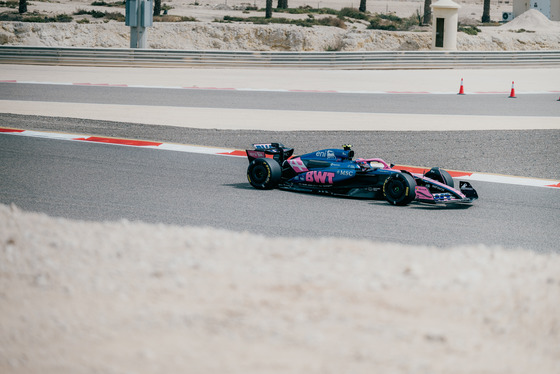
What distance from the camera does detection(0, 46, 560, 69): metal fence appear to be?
109 ft

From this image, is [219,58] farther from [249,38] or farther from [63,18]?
[63,18]

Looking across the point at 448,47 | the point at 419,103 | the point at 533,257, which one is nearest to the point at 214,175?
the point at 533,257

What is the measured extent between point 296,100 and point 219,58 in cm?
1008

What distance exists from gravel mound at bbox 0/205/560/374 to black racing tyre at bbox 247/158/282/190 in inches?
171

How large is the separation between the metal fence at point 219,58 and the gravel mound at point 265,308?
86.1ft

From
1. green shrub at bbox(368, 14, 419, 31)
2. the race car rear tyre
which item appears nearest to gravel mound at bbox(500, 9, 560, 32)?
green shrub at bbox(368, 14, 419, 31)

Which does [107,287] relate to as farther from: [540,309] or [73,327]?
[540,309]

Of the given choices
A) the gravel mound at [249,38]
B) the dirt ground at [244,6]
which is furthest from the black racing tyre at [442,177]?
the dirt ground at [244,6]

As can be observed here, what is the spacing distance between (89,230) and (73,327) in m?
2.85

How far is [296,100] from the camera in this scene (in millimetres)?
24141

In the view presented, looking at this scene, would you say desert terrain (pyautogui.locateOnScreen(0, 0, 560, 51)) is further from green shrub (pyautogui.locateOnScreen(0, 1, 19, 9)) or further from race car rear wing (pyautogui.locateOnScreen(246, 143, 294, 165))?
race car rear wing (pyautogui.locateOnScreen(246, 143, 294, 165))

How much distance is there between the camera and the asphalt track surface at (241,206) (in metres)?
9.71

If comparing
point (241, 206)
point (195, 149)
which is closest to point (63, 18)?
point (195, 149)

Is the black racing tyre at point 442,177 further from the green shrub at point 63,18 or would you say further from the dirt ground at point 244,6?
the dirt ground at point 244,6
